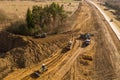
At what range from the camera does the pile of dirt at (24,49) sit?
167 ft

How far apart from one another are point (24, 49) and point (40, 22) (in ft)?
43.4

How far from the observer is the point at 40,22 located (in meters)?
65.1

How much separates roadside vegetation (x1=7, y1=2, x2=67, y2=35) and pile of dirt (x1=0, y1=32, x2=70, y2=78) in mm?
4185

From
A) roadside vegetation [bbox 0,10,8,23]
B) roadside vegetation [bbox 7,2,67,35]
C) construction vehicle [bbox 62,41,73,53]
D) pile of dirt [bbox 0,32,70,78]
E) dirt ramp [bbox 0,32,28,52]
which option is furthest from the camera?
roadside vegetation [bbox 0,10,8,23]

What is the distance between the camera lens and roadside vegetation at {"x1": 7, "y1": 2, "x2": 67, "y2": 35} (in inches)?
2448

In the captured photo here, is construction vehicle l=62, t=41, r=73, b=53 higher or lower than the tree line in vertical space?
lower

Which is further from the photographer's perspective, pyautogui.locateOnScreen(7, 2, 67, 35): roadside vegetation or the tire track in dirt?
pyautogui.locateOnScreen(7, 2, 67, 35): roadside vegetation

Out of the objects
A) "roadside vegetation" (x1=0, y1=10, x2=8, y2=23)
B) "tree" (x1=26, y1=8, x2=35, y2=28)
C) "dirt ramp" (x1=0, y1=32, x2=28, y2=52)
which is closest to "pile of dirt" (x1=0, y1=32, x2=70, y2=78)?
"dirt ramp" (x1=0, y1=32, x2=28, y2=52)

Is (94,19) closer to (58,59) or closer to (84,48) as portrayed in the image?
(84,48)

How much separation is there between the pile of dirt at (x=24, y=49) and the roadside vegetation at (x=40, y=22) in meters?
4.18

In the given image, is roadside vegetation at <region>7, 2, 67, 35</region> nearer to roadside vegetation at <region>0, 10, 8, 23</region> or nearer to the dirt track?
the dirt track

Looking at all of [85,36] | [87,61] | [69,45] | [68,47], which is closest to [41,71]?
[87,61]

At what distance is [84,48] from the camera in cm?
5456

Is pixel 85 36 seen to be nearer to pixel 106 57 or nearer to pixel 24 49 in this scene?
pixel 106 57
